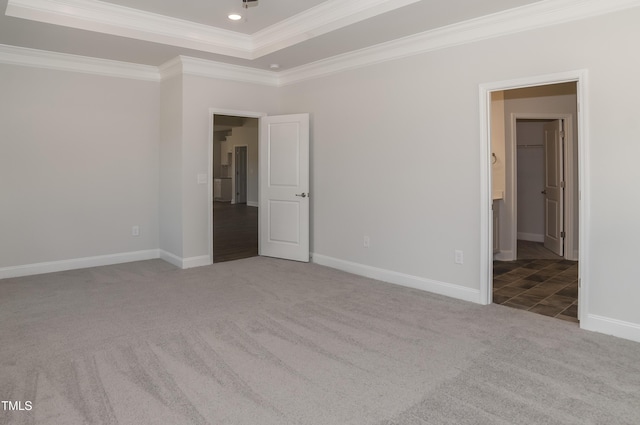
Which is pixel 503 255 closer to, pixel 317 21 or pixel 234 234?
pixel 317 21

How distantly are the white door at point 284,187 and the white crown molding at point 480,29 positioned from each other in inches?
36.7

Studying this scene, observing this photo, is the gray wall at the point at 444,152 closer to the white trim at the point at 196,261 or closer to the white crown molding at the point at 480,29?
the white crown molding at the point at 480,29

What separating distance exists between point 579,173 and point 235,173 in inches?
480

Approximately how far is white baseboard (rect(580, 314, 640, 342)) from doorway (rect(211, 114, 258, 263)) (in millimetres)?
6393

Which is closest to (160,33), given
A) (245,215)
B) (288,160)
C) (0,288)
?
(288,160)

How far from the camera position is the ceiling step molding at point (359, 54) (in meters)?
3.33

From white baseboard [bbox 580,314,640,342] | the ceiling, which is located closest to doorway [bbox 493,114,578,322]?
white baseboard [bbox 580,314,640,342]

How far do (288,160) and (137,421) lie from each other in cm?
414

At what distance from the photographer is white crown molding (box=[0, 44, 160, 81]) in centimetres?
477

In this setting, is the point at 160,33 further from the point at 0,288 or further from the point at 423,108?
the point at 0,288

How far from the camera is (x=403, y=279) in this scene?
4.61 meters

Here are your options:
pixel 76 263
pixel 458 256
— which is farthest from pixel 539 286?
pixel 76 263

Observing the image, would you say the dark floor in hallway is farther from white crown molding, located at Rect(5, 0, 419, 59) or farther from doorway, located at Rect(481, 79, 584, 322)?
doorway, located at Rect(481, 79, 584, 322)

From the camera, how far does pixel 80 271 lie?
522cm
